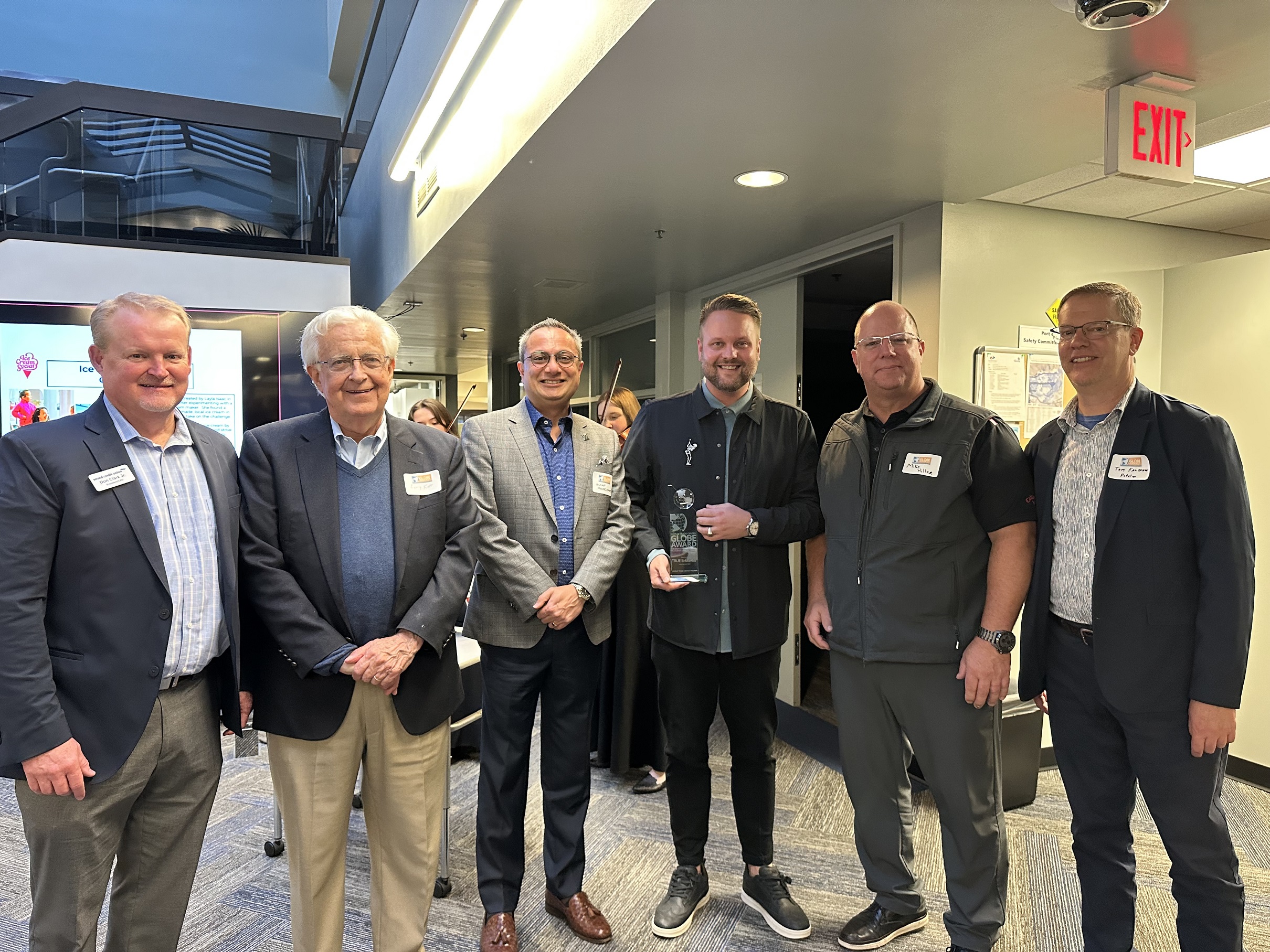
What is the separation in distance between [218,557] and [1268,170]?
3.95 metres

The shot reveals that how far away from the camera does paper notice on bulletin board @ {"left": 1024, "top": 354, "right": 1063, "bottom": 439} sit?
348 centimetres

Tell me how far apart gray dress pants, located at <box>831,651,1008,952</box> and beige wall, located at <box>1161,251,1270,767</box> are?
89.0 inches

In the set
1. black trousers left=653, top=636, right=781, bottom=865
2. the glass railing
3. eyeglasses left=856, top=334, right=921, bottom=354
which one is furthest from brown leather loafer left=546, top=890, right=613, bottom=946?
the glass railing

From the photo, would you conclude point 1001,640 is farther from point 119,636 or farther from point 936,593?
point 119,636

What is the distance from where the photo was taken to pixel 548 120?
8.11ft

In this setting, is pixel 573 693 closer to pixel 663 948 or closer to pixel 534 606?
pixel 534 606

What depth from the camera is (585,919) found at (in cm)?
233

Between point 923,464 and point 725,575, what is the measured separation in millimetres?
659

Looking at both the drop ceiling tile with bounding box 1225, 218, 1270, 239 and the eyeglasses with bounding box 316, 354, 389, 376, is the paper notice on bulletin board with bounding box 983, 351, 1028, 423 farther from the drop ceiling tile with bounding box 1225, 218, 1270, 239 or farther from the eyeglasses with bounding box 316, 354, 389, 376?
the eyeglasses with bounding box 316, 354, 389, 376

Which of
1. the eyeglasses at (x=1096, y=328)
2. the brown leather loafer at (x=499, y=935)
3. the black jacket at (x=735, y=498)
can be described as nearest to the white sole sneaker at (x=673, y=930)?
the brown leather loafer at (x=499, y=935)

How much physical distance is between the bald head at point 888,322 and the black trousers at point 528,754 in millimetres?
1214

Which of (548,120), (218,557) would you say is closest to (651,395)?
(548,120)

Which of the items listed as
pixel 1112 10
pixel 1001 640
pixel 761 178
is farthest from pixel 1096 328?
pixel 761 178

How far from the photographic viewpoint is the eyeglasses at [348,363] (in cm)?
189
